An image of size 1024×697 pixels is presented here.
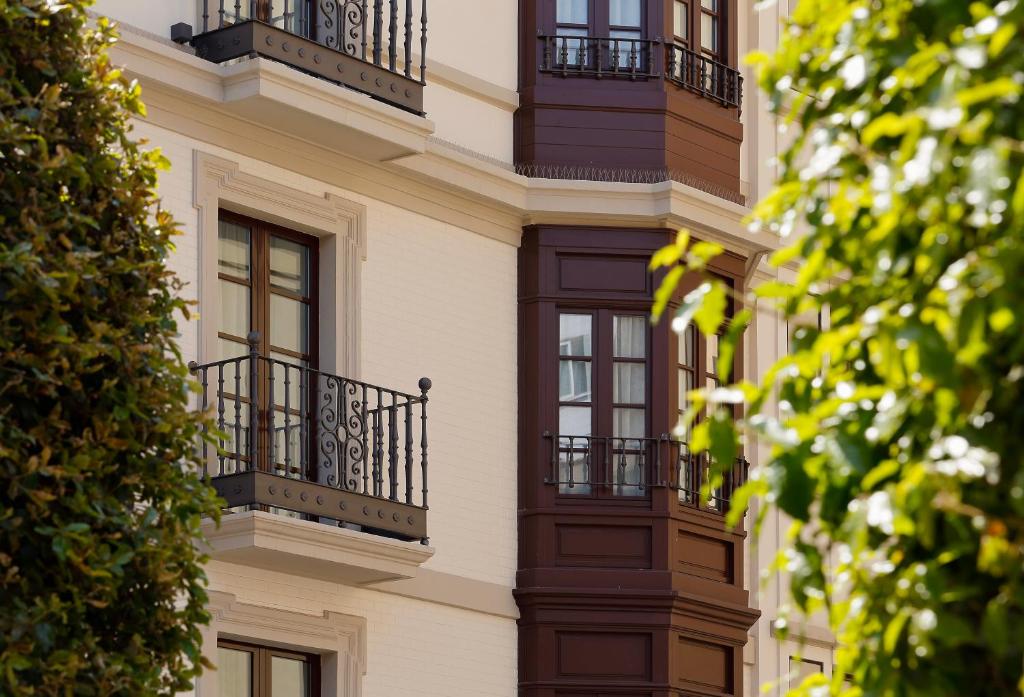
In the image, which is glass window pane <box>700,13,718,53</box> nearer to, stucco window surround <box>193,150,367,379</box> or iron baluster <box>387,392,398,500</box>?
stucco window surround <box>193,150,367,379</box>

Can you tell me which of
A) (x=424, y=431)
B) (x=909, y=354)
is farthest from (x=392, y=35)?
(x=909, y=354)

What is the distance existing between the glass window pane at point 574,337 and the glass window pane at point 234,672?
11.5 ft

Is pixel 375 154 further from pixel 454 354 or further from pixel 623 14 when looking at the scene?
pixel 623 14

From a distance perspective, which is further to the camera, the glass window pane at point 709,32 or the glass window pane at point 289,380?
the glass window pane at point 709,32

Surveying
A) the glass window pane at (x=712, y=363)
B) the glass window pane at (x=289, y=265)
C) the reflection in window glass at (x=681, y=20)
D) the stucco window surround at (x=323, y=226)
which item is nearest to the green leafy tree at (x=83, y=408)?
the stucco window surround at (x=323, y=226)

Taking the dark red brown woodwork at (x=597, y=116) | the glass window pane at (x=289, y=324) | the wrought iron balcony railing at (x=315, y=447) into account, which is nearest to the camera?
the wrought iron balcony railing at (x=315, y=447)

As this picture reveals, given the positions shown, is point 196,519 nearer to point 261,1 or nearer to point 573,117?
point 261,1

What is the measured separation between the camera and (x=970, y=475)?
12.6ft

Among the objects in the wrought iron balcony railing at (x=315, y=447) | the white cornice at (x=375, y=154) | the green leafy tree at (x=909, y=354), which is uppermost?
the white cornice at (x=375, y=154)

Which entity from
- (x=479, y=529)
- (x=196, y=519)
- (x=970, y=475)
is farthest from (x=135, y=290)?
(x=479, y=529)

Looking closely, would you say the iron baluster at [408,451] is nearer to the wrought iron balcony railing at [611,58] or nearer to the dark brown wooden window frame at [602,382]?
the dark brown wooden window frame at [602,382]

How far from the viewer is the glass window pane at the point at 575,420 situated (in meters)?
16.0

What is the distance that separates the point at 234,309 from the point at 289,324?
61cm

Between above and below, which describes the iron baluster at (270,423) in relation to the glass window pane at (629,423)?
below
